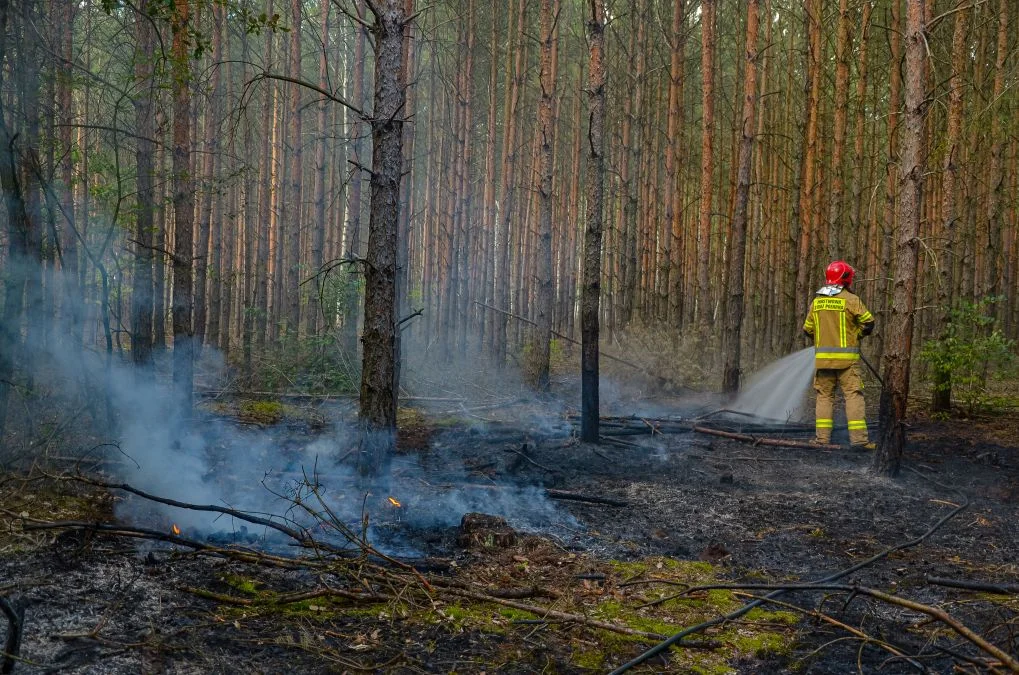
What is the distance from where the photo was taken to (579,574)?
4.79 metres

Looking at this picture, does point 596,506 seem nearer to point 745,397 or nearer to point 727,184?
point 745,397

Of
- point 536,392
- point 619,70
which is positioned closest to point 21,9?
point 536,392

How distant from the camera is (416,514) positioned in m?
6.10

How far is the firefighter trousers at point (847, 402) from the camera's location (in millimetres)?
8789

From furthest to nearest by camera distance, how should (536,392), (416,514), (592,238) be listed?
(536,392)
(592,238)
(416,514)

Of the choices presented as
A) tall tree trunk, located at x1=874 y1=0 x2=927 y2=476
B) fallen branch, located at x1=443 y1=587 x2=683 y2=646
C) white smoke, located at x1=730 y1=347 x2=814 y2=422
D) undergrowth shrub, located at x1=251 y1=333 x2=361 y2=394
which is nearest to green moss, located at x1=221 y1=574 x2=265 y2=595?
fallen branch, located at x1=443 y1=587 x2=683 y2=646

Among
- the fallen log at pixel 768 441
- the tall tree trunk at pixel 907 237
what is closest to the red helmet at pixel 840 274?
the tall tree trunk at pixel 907 237

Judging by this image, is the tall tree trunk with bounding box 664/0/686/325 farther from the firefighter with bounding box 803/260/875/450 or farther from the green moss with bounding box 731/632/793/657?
the green moss with bounding box 731/632/793/657

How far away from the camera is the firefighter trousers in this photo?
28.8 ft

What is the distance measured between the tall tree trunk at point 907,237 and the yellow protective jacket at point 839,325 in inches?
52.8

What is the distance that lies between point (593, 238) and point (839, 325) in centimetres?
315

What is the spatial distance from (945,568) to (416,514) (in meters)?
3.92

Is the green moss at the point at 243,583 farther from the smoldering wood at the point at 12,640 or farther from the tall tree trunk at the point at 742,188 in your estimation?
the tall tree trunk at the point at 742,188

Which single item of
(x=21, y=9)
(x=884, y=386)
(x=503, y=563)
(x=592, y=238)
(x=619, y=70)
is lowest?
(x=503, y=563)
